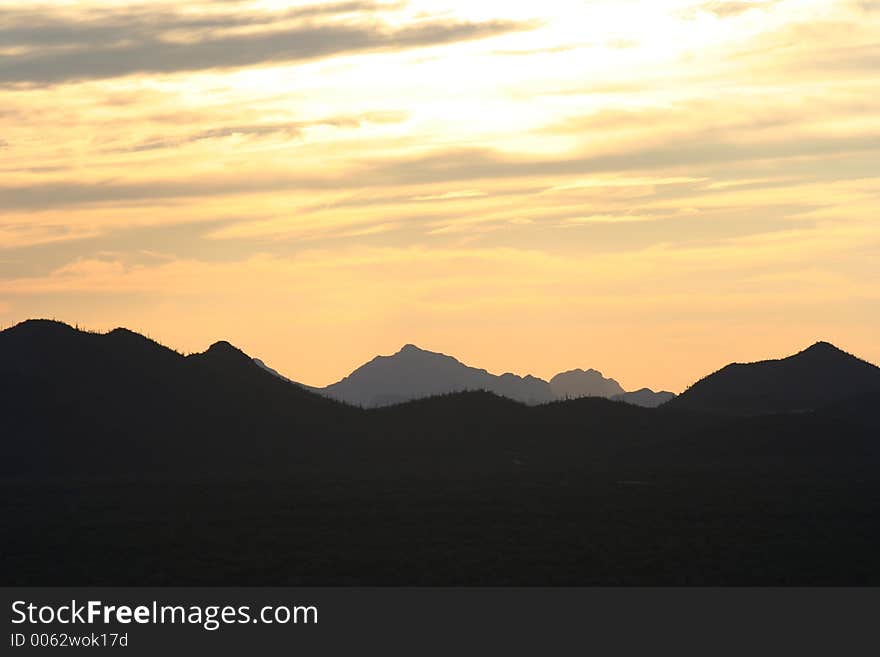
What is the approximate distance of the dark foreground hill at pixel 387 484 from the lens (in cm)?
4738

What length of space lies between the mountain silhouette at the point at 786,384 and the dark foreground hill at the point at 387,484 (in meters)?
19.1

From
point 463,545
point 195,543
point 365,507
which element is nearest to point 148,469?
point 365,507

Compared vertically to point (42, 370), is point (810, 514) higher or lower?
lower

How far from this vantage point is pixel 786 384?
464ft

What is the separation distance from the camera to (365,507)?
202 feet

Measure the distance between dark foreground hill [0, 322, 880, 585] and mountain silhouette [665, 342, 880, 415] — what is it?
19.1 meters

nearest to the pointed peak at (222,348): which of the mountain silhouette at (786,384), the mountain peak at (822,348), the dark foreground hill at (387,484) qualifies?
the dark foreground hill at (387,484)

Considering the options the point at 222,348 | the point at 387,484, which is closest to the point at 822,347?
the point at 222,348

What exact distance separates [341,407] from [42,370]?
2447cm

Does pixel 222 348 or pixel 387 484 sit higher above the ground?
pixel 222 348

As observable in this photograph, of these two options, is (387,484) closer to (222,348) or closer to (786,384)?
(222,348)

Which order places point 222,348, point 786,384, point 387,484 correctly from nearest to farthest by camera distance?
point 387,484 < point 222,348 < point 786,384

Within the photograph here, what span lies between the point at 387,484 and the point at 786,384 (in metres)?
81.9

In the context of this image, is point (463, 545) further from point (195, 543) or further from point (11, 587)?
point (11, 587)
